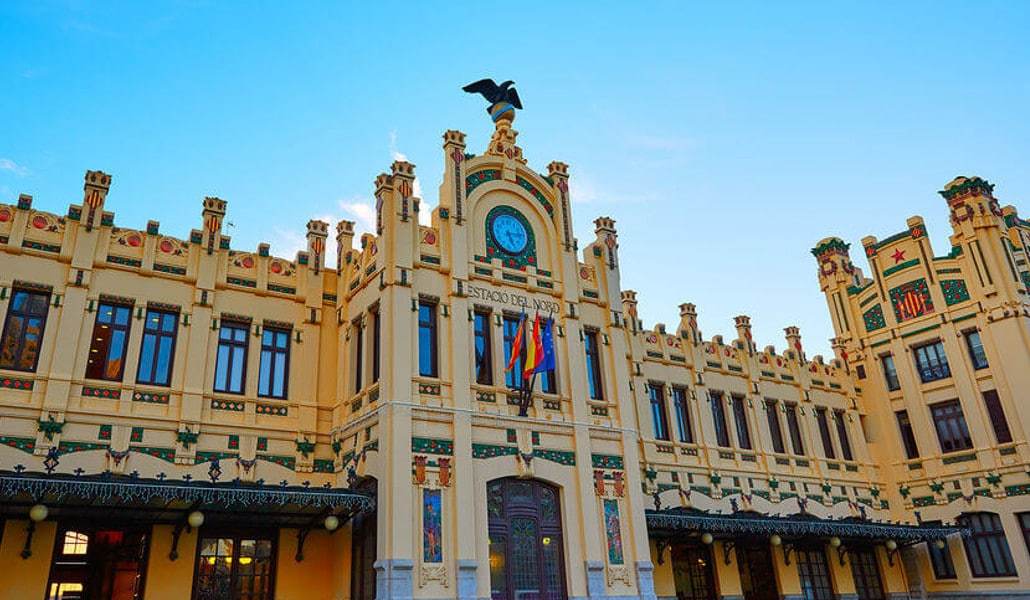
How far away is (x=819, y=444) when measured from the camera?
32000 mm

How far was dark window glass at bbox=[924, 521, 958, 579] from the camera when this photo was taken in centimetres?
3039

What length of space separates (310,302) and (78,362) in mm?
6224

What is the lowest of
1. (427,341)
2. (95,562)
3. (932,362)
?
(95,562)

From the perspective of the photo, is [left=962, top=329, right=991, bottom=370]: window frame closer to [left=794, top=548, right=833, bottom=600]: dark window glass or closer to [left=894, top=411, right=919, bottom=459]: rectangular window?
[left=894, top=411, right=919, bottom=459]: rectangular window

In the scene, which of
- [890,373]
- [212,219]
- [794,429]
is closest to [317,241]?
[212,219]

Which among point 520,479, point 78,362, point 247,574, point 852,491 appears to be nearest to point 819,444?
point 852,491

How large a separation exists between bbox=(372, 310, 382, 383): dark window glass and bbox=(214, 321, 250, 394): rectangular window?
11.7 ft

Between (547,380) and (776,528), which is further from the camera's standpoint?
(776,528)

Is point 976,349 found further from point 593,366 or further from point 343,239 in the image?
point 343,239

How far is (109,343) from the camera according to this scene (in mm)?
19703

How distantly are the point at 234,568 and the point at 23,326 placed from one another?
7873 mm

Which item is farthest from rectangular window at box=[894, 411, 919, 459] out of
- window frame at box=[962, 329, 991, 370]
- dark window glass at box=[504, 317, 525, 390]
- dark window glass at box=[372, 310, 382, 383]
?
dark window glass at box=[372, 310, 382, 383]

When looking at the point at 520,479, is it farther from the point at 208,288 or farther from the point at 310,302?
the point at 208,288

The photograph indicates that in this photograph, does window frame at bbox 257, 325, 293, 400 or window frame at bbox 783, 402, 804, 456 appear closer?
window frame at bbox 257, 325, 293, 400
